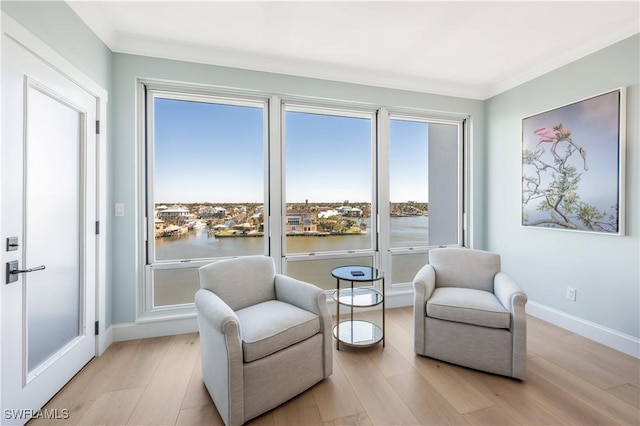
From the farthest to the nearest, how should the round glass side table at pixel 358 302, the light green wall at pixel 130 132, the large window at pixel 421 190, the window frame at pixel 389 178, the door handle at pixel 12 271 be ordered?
the large window at pixel 421 190 → the window frame at pixel 389 178 → the light green wall at pixel 130 132 → the round glass side table at pixel 358 302 → the door handle at pixel 12 271

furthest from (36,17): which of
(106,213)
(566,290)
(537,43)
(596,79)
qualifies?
(566,290)

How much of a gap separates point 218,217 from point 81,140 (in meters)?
1.26

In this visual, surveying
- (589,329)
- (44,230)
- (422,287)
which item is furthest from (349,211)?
(44,230)

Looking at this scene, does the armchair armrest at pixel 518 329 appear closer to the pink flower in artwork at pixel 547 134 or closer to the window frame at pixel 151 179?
the pink flower in artwork at pixel 547 134

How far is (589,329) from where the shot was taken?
261 centimetres

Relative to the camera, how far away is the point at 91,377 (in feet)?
6.70

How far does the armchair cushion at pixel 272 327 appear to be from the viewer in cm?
163

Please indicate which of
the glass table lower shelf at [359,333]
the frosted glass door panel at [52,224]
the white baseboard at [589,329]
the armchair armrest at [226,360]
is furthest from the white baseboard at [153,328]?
the white baseboard at [589,329]

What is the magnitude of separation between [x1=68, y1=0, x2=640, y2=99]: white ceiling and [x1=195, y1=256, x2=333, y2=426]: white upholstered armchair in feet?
6.41

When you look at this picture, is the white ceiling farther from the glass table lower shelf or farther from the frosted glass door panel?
the glass table lower shelf

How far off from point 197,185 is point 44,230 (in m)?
1.29

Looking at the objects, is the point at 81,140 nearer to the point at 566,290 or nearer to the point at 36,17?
the point at 36,17

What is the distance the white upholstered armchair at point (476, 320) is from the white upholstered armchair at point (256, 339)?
0.85 m

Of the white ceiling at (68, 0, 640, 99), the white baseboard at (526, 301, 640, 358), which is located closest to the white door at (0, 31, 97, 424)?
the white ceiling at (68, 0, 640, 99)
